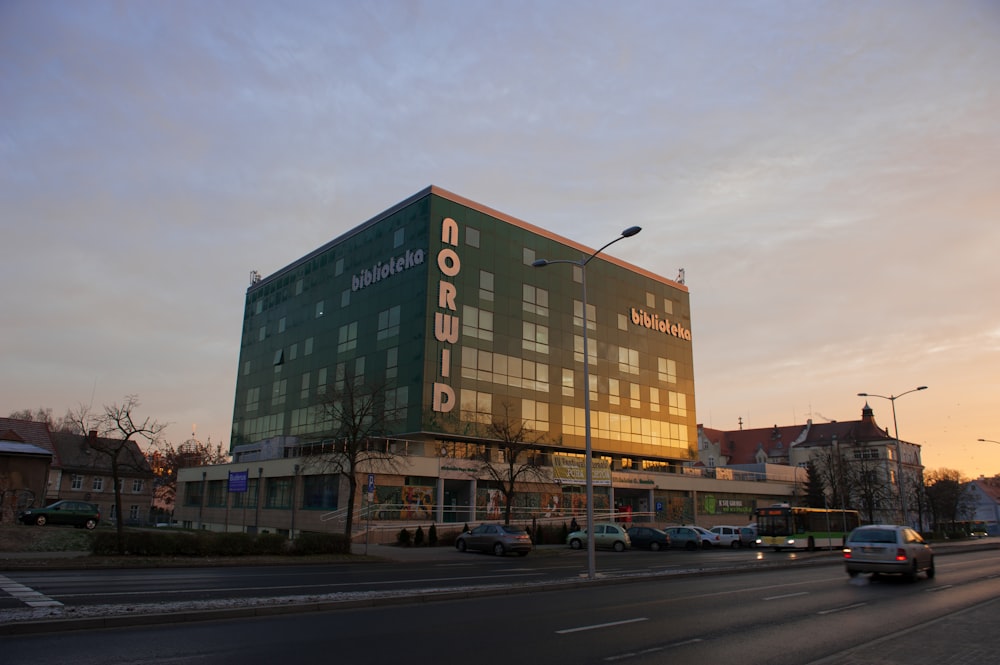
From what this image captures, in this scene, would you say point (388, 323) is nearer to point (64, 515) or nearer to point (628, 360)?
point (64, 515)

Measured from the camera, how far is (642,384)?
6694 centimetres

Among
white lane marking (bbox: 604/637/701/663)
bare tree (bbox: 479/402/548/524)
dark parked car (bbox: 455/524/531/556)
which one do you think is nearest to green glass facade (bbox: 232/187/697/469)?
bare tree (bbox: 479/402/548/524)

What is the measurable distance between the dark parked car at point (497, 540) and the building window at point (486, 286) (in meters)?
23.5

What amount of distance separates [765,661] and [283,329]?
64380 millimetres

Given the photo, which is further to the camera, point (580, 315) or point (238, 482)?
point (580, 315)

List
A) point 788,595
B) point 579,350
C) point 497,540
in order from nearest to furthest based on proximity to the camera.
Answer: point 788,595 < point 497,540 < point 579,350

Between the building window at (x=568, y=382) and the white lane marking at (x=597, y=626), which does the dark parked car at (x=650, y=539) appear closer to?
the building window at (x=568, y=382)

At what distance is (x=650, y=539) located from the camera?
142 ft

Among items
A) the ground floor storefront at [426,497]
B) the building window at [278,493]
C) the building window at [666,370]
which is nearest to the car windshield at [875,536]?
the ground floor storefront at [426,497]

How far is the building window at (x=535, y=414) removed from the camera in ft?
182

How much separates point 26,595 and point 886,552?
842 inches

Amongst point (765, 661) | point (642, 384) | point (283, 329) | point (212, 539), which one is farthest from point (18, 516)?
point (642, 384)

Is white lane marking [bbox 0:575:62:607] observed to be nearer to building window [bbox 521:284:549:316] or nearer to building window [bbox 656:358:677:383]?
building window [bbox 521:284:549:316]

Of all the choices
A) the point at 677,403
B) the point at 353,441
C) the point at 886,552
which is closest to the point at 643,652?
the point at 886,552
